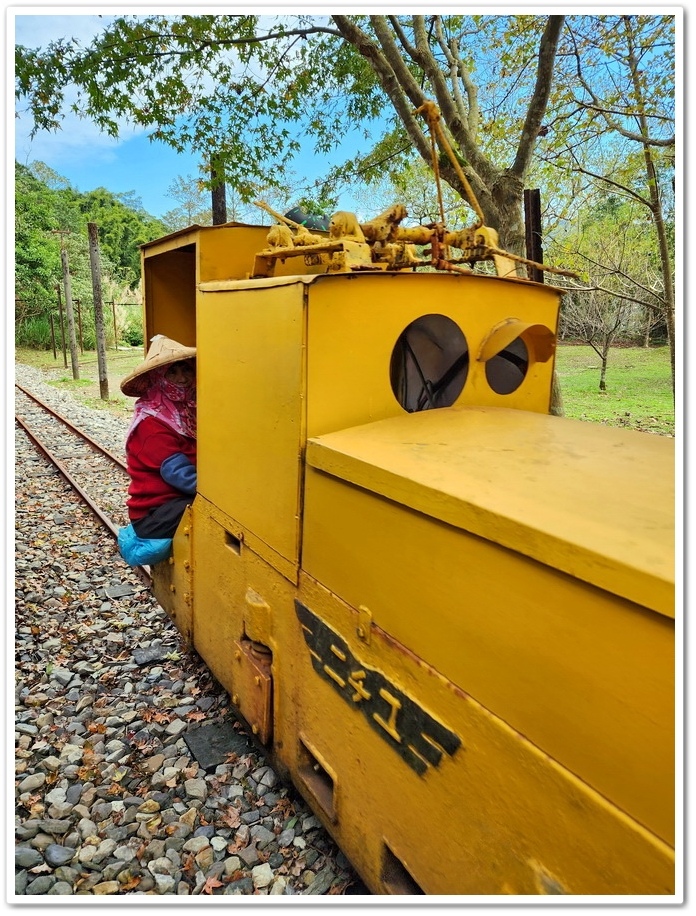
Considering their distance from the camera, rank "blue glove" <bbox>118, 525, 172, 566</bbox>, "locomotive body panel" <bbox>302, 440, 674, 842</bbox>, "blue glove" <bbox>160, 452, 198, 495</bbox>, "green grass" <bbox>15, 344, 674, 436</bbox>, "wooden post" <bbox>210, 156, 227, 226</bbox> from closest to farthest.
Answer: "locomotive body panel" <bbox>302, 440, 674, 842</bbox>, "blue glove" <bbox>160, 452, 198, 495</bbox>, "blue glove" <bbox>118, 525, 172, 566</bbox>, "wooden post" <bbox>210, 156, 227, 226</bbox>, "green grass" <bbox>15, 344, 674, 436</bbox>

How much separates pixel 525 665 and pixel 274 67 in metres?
9.93

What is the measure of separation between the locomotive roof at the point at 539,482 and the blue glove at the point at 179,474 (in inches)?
61.4

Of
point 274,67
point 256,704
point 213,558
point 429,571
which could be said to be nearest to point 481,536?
point 429,571

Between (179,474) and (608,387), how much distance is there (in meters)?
15.7

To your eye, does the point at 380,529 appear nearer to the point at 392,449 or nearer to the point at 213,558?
the point at 392,449

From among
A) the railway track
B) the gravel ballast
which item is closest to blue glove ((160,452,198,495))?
the gravel ballast

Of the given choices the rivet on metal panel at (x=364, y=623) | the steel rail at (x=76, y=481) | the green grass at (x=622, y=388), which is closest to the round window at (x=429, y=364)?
the rivet on metal panel at (x=364, y=623)

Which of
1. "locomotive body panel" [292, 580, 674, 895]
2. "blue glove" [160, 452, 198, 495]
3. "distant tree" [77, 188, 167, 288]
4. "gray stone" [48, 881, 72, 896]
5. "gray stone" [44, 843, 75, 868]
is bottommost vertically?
"gray stone" [48, 881, 72, 896]

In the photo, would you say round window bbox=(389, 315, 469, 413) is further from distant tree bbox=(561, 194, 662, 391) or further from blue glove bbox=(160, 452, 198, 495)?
distant tree bbox=(561, 194, 662, 391)

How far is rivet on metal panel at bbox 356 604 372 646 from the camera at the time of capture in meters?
1.85

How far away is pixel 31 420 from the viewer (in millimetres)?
12031

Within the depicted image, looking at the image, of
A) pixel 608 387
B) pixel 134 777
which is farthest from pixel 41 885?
pixel 608 387

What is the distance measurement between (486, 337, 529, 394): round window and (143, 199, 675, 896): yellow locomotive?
0.04 ft

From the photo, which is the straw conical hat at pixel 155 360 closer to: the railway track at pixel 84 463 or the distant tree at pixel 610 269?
the railway track at pixel 84 463
